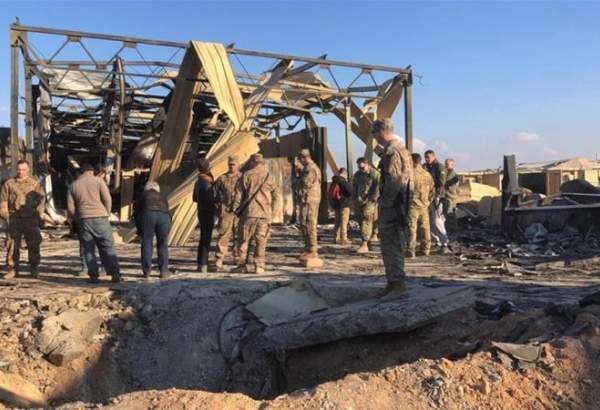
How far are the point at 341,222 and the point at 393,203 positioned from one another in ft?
19.8

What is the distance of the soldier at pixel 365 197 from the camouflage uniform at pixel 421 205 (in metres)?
1.01

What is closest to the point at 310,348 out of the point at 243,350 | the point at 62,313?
the point at 243,350

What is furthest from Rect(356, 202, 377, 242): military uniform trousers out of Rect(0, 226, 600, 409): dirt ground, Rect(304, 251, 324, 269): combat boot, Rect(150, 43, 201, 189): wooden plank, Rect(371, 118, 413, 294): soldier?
Rect(150, 43, 201, 189): wooden plank

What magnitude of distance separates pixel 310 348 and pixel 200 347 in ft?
4.33

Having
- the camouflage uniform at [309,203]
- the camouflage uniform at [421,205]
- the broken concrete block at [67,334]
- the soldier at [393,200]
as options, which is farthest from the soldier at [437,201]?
the broken concrete block at [67,334]

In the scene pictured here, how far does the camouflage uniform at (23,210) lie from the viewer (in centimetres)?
786

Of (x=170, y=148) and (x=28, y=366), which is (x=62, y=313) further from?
(x=170, y=148)

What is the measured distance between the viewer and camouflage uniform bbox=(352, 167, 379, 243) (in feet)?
34.7

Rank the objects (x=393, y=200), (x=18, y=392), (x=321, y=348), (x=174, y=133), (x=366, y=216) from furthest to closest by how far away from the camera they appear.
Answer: (x=174, y=133), (x=366, y=216), (x=393, y=200), (x=321, y=348), (x=18, y=392)

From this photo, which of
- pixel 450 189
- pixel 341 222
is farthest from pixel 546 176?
pixel 341 222

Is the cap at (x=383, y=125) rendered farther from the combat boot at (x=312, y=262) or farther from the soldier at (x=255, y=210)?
the combat boot at (x=312, y=262)

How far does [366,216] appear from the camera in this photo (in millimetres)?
10656

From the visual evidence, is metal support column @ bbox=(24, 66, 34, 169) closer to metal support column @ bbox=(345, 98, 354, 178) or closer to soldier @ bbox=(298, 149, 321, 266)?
soldier @ bbox=(298, 149, 321, 266)

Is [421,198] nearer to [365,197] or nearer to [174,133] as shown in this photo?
[365,197]
